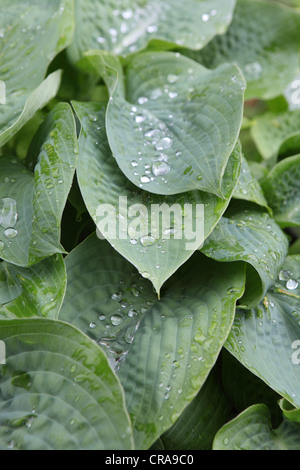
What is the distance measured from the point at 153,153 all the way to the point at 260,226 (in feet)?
0.83

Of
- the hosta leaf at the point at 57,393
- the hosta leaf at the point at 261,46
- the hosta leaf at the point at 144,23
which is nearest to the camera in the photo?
the hosta leaf at the point at 57,393

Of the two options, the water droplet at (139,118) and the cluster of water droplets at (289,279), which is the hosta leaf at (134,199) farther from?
the cluster of water droplets at (289,279)

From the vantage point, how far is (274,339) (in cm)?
79

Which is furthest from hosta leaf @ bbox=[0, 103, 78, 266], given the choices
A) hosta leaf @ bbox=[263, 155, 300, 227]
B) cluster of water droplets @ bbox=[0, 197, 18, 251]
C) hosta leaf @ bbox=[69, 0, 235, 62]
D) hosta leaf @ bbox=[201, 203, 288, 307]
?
hosta leaf @ bbox=[263, 155, 300, 227]

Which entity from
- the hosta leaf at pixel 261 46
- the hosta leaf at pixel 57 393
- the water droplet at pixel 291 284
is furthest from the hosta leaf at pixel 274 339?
the hosta leaf at pixel 261 46

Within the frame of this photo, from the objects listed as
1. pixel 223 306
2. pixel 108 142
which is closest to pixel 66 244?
pixel 108 142

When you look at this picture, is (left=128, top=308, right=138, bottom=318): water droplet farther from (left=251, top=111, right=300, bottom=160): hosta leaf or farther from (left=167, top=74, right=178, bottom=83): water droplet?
(left=251, top=111, right=300, bottom=160): hosta leaf

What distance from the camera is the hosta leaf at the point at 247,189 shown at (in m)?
0.88

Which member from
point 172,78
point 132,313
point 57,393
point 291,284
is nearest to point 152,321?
point 132,313

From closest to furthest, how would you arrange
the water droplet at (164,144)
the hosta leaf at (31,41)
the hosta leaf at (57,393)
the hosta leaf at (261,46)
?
the hosta leaf at (57,393) < the water droplet at (164,144) < the hosta leaf at (31,41) < the hosta leaf at (261,46)

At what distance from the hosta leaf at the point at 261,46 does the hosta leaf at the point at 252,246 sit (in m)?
0.56

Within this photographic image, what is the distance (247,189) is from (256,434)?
0.44 m

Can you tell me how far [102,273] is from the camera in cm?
80

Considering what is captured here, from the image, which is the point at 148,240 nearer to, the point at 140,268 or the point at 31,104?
the point at 140,268
